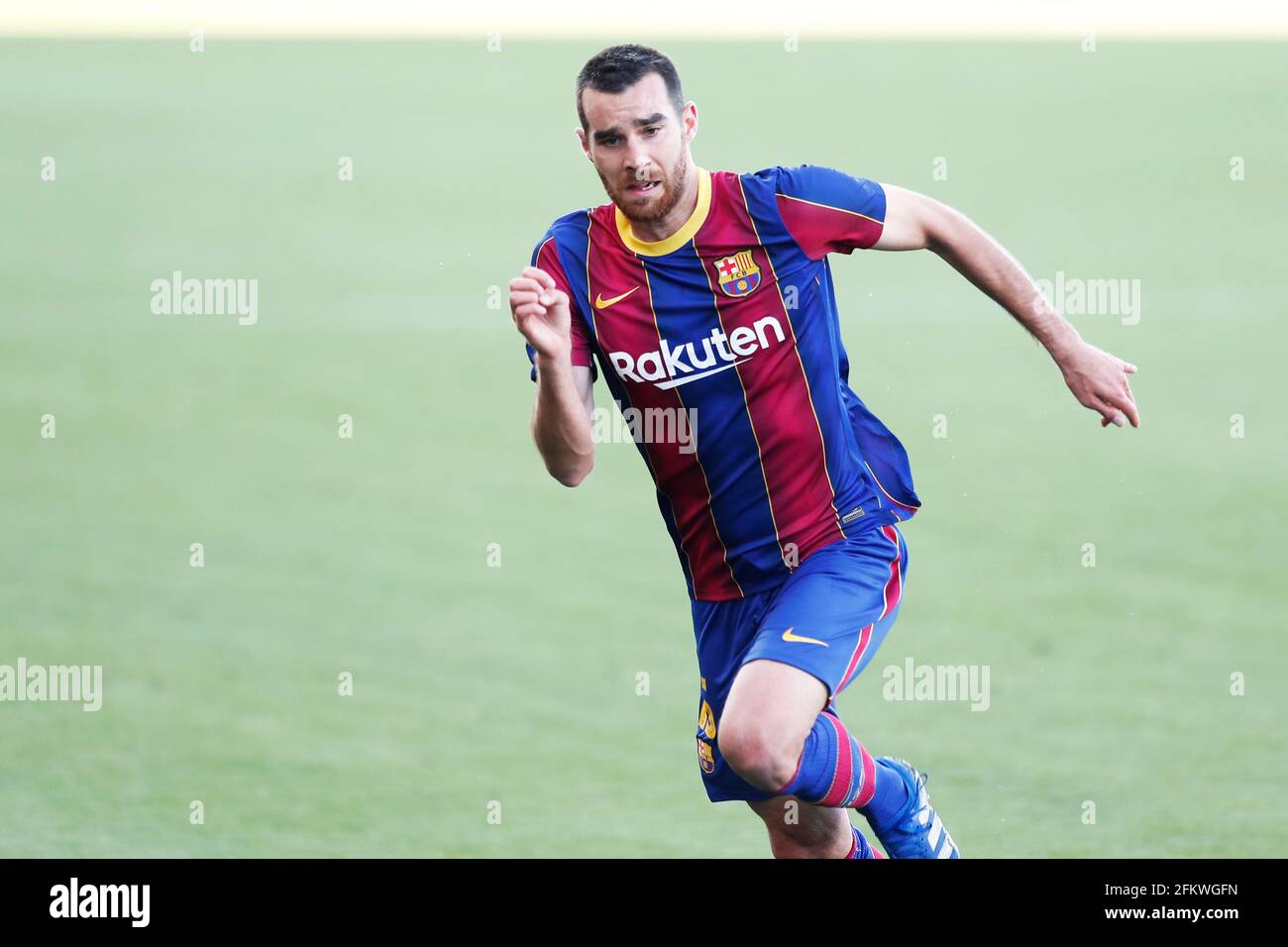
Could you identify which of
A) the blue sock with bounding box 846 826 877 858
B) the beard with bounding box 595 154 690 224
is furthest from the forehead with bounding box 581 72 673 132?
the blue sock with bounding box 846 826 877 858

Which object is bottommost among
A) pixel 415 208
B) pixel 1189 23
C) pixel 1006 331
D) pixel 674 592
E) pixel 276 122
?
pixel 674 592

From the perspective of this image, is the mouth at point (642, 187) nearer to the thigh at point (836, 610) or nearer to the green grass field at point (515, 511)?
the thigh at point (836, 610)

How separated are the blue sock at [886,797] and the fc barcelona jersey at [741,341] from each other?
26.6 inches

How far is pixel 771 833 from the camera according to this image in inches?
214

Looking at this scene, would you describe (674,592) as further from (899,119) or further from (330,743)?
(899,119)

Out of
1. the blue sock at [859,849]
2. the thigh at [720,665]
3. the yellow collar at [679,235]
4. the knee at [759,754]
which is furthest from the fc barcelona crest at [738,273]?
the blue sock at [859,849]

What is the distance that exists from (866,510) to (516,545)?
4.93 m

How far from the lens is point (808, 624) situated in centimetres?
500

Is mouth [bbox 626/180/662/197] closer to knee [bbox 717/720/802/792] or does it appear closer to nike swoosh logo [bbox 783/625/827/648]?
nike swoosh logo [bbox 783/625/827/648]

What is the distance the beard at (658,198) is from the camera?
503 centimetres

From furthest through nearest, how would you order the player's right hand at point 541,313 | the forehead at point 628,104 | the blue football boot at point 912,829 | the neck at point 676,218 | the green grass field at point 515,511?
the green grass field at point 515,511 < the blue football boot at point 912,829 < the neck at point 676,218 < the forehead at point 628,104 < the player's right hand at point 541,313

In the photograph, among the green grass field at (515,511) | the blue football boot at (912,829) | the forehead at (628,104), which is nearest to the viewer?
the forehead at (628,104)

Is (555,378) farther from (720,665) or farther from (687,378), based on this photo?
(720,665)

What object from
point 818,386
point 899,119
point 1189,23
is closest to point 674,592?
point 818,386
